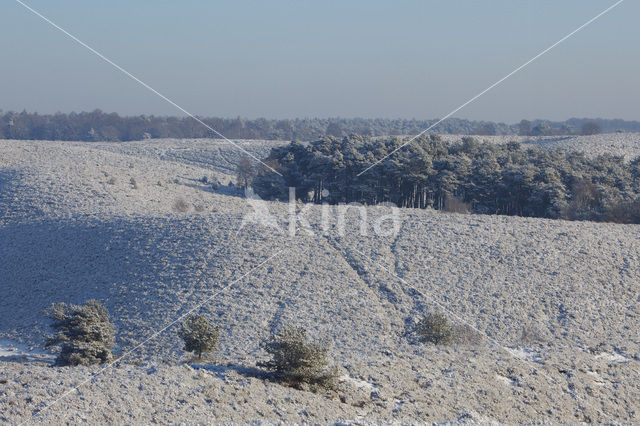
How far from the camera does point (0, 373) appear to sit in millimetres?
12312

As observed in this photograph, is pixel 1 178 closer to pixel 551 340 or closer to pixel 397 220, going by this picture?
pixel 397 220

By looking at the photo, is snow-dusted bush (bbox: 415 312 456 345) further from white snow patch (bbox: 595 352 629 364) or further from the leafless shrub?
the leafless shrub

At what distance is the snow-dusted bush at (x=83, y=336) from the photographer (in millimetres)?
14727

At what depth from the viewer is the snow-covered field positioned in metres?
12.1

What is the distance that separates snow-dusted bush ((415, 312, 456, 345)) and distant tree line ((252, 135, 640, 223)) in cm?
2017

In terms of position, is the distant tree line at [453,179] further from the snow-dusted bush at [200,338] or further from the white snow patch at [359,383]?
the snow-dusted bush at [200,338]

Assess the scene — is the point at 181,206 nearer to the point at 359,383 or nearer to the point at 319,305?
the point at 319,305

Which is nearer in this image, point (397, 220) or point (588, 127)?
Result: point (397, 220)

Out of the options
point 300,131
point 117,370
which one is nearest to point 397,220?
point 117,370

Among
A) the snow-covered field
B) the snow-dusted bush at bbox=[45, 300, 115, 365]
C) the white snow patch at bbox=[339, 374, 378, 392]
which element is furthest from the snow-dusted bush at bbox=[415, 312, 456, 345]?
the snow-dusted bush at bbox=[45, 300, 115, 365]

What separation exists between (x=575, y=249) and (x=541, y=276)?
339 cm

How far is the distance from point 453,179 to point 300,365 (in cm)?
3083

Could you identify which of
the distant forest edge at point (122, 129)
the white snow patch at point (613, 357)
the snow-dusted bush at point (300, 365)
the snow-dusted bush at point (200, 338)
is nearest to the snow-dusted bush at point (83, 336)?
the snow-dusted bush at point (200, 338)

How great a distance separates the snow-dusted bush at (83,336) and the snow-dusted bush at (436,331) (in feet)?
27.1
